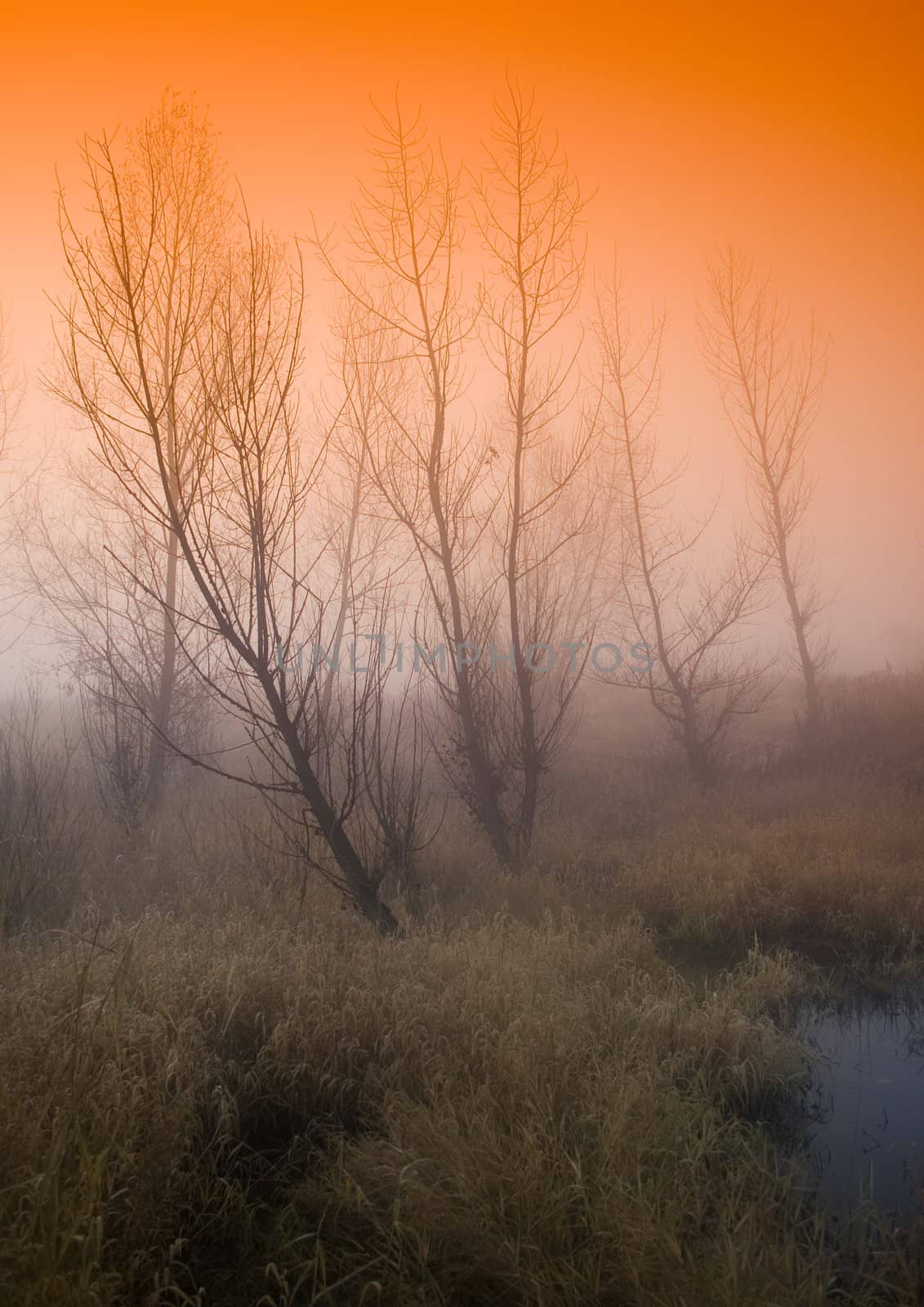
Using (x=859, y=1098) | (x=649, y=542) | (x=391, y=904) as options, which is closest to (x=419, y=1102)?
(x=859, y=1098)

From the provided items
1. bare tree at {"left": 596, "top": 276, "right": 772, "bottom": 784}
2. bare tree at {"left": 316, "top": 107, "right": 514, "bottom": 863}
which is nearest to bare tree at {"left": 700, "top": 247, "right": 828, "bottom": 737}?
bare tree at {"left": 596, "top": 276, "right": 772, "bottom": 784}

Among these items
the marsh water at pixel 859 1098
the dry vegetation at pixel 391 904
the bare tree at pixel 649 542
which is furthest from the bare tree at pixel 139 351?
the bare tree at pixel 649 542

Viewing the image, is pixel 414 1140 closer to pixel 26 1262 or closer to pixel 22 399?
pixel 26 1262

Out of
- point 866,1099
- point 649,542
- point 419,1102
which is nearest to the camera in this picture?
point 419,1102

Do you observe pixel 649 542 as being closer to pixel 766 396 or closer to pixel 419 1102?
pixel 766 396

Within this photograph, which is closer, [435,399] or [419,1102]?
[419,1102]

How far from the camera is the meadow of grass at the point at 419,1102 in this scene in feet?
6.66

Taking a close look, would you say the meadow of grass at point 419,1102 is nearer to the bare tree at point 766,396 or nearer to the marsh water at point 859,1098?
the marsh water at point 859,1098

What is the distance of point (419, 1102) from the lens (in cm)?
288

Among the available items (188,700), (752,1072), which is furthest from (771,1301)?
(188,700)

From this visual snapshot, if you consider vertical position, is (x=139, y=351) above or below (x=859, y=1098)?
above

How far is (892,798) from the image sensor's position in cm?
832

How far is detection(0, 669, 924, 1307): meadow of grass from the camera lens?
2.03 m

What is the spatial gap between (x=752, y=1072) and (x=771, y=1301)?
1.80 m
